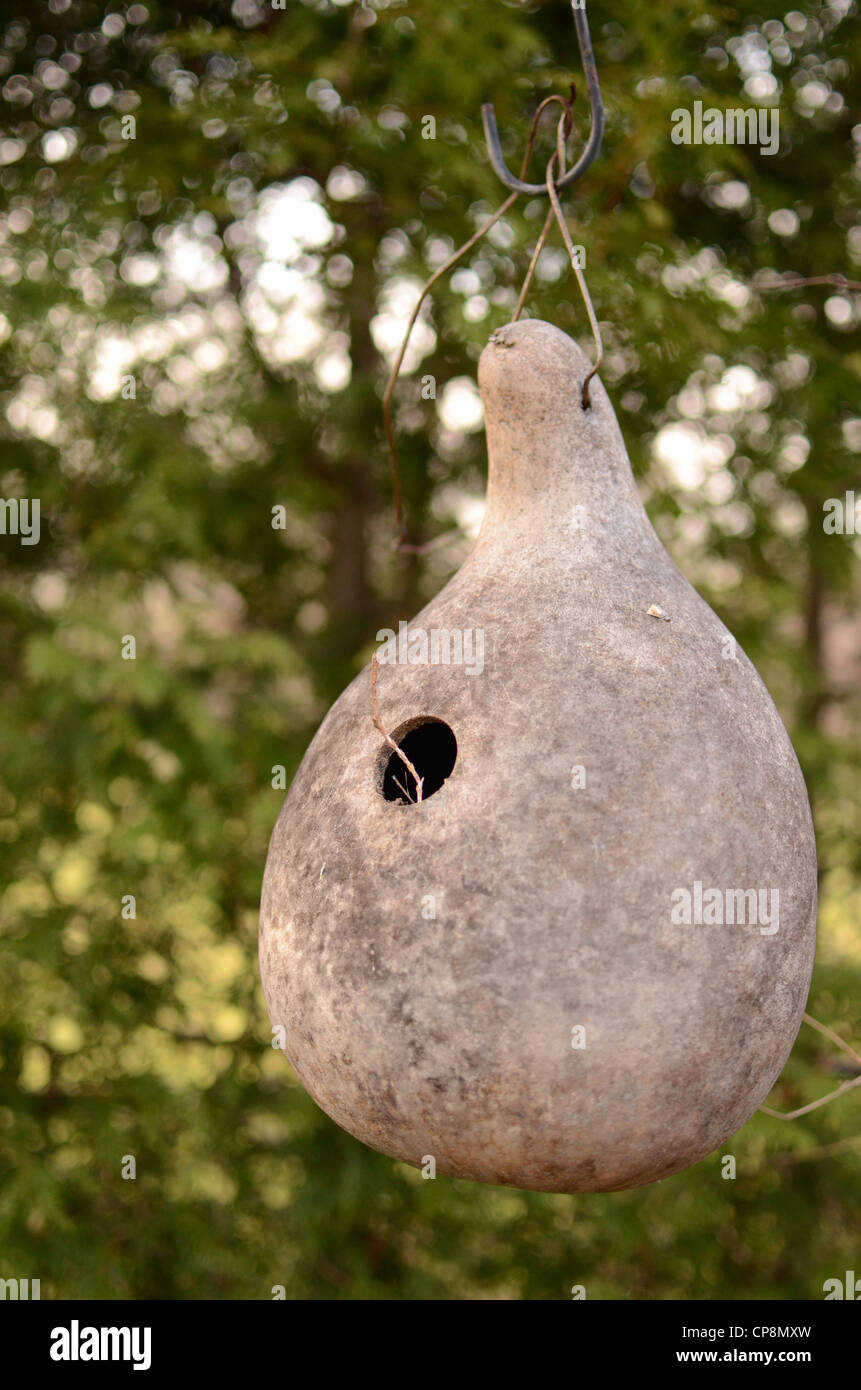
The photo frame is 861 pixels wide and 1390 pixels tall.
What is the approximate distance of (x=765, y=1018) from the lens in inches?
72.1

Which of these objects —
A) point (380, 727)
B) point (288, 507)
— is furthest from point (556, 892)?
point (288, 507)

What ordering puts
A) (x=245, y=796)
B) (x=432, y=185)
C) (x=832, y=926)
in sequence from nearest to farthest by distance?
(x=432, y=185) < (x=245, y=796) < (x=832, y=926)

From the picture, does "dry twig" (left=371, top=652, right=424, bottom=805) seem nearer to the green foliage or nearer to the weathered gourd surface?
the weathered gourd surface

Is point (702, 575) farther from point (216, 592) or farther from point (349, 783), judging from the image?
point (349, 783)

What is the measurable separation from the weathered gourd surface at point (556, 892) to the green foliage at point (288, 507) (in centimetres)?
161

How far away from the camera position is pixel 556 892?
168 centimetres

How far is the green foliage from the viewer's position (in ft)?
11.6

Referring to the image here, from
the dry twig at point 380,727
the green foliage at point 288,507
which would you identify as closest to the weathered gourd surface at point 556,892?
the dry twig at point 380,727

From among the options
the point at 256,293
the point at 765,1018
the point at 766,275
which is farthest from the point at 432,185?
the point at 765,1018

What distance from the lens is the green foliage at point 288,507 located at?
354cm

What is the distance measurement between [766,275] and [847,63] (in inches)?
30.9

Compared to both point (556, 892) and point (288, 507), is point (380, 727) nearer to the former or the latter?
point (556, 892)

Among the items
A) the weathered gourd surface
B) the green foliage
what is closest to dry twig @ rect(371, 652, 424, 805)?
the weathered gourd surface

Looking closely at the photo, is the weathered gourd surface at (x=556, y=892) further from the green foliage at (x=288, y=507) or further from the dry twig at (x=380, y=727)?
the green foliage at (x=288, y=507)
